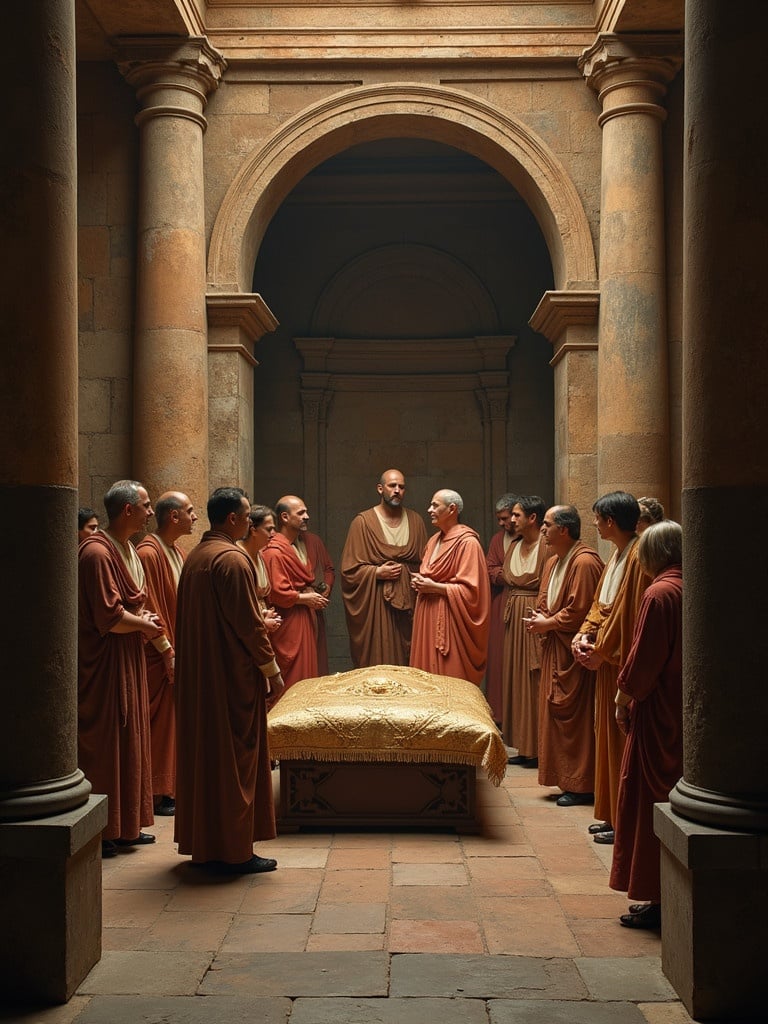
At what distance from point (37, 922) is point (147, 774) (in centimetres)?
224

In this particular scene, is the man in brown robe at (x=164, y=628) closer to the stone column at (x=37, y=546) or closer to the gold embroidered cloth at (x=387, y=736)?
the gold embroidered cloth at (x=387, y=736)

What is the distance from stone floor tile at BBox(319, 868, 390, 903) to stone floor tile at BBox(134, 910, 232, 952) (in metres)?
0.52

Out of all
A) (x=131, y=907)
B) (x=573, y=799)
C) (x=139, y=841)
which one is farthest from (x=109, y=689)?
(x=573, y=799)

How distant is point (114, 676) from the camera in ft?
18.7

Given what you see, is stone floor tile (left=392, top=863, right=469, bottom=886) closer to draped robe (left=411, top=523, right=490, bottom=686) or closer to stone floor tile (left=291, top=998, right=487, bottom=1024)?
stone floor tile (left=291, top=998, right=487, bottom=1024)

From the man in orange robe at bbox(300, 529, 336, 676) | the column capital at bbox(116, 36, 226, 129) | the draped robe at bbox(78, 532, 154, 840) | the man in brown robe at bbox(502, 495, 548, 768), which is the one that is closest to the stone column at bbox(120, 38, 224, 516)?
the column capital at bbox(116, 36, 226, 129)

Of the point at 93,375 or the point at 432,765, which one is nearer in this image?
the point at 432,765

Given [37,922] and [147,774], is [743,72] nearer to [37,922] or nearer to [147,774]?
[37,922]

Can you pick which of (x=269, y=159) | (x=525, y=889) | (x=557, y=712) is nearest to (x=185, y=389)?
(x=269, y=159)

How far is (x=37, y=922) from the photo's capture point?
3.74 metres

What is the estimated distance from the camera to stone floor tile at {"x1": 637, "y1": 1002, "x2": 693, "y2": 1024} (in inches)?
143

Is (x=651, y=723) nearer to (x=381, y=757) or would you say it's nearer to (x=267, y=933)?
(x=267, y=933)

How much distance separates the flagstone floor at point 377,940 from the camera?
12.3 ft

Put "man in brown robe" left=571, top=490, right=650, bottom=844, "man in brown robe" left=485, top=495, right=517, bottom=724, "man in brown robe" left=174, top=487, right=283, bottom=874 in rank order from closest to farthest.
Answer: "man in brown robe" left=174, top=487, right=283, bottom=874
"man in brown robe" left=571, top=490, right=650, bottom=844
"man in brown robe" left=485, top=495, right=517, bottom=724
